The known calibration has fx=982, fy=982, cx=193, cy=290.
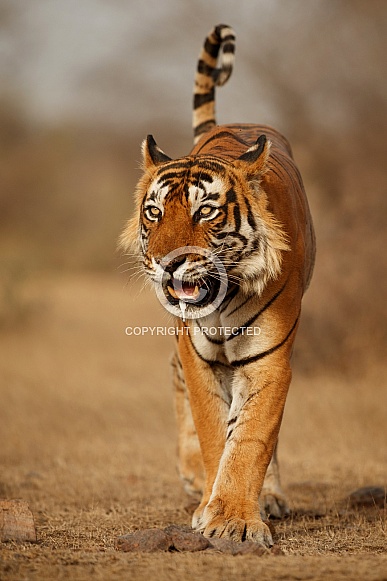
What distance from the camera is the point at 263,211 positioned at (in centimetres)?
439

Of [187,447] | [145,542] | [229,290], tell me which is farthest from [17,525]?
[187,447]

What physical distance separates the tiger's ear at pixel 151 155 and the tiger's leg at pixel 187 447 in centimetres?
164

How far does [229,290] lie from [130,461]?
3311 mm

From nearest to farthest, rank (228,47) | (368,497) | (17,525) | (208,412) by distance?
(17,525) < (208,412) < (368,497) < (228,47)

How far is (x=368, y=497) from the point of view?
5426mm

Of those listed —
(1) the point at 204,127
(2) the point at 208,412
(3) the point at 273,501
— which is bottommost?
(3) the point at 273,501

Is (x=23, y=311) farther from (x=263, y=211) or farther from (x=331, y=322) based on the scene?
(x=263, y=211)

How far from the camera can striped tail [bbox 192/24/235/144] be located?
6.44m

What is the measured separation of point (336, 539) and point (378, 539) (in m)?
0.19

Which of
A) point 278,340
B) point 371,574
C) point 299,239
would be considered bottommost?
point 371,574

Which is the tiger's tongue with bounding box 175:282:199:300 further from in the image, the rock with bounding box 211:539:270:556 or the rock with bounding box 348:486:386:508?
the rock with bounding box 348:486:386:508

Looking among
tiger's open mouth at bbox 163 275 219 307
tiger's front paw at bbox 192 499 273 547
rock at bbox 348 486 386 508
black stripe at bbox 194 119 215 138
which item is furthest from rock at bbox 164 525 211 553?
black stripe at bbox 194 119 215 138

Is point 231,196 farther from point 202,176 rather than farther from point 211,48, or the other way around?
point 211,48

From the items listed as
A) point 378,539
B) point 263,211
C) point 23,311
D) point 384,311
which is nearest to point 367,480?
point 378,539
